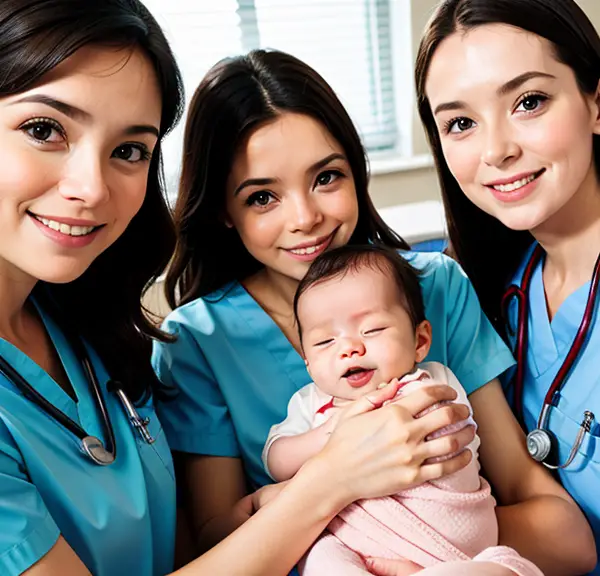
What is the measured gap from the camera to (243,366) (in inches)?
61.7

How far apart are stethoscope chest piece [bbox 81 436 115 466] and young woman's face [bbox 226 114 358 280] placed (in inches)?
20.5

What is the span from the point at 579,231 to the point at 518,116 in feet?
1.01

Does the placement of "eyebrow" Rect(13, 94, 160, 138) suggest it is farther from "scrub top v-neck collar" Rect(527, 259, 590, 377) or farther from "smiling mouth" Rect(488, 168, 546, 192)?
"scrub top v-neck collar" Rect(527, 259, 590, 377)

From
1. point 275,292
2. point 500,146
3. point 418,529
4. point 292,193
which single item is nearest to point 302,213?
point 292,193

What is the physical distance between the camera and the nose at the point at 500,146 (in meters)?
1.42

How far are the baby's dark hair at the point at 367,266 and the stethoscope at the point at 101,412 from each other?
0.34 metres

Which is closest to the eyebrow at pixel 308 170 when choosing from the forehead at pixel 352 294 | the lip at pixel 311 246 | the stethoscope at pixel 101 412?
the lip at pixel 311 246

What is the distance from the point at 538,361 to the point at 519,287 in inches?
7.2

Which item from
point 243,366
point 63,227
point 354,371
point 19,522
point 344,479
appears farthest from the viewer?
point 243,366

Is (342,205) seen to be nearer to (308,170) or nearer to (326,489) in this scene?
(308,170)

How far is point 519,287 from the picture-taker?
1682 mm

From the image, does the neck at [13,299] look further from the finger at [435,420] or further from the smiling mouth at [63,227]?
the finger at [435,420]

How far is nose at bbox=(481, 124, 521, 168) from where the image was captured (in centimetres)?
142

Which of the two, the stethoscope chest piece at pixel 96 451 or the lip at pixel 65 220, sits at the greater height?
the lip at pixel 65 220
